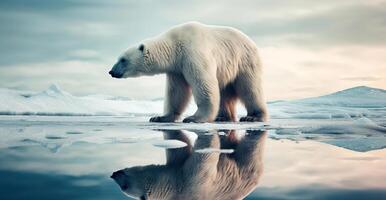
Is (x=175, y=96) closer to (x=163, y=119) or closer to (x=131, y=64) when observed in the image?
(x=163, y=119)

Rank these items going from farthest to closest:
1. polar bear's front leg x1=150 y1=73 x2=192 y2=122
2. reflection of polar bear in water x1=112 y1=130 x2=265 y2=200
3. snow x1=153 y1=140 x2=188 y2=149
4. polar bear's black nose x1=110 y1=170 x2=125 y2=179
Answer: polar bear's front leg x1=150 y1=73 x2=192 y2=122, snow x1=153 y1=140 x2=188 y2=149, polar bear's black nose x1=110 y1=170 x2=125 y2=179, reflection of polar bear in water x1=112 y1=130 x2=265 y2=200

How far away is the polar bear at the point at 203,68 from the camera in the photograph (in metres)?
5.08

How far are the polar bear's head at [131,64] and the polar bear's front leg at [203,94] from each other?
0.74 meters

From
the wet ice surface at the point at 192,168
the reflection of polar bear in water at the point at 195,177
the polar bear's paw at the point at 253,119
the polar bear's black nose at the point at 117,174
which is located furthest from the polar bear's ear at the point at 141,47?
the polar bear's black nose at the point at 117,174

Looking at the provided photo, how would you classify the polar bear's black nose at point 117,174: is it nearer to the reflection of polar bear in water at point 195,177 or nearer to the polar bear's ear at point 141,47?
the reflection of polar bear in water at point 195,177

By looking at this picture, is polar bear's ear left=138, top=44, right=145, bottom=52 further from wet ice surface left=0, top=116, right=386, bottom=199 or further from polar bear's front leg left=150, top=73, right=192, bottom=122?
wet ice surface left=0, top=116, right=386, bottom=199

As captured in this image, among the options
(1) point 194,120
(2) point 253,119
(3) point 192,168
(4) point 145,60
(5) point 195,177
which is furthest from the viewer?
(2) point 253,119

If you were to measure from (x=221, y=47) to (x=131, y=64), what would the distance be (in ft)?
4.13

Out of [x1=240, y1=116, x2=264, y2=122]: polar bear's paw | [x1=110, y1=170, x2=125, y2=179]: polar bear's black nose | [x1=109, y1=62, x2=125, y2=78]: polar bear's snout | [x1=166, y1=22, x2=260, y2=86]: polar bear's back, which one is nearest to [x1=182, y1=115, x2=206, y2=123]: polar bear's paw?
[x1=166, y1=22, x2=260, y2=86]: polar bear's back

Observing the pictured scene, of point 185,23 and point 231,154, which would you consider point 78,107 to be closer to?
point 185,23

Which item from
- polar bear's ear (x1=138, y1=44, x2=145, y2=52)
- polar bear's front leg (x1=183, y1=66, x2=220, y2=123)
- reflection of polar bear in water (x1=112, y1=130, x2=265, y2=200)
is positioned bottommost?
reflection of polar bear in water (x1=112, y1=130, x2=265, y2=200)

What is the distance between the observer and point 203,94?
16.4ft

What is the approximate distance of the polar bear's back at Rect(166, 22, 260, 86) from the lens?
529 centimetres

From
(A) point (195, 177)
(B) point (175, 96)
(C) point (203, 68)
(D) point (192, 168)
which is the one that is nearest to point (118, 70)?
(B) point (175, 96)
